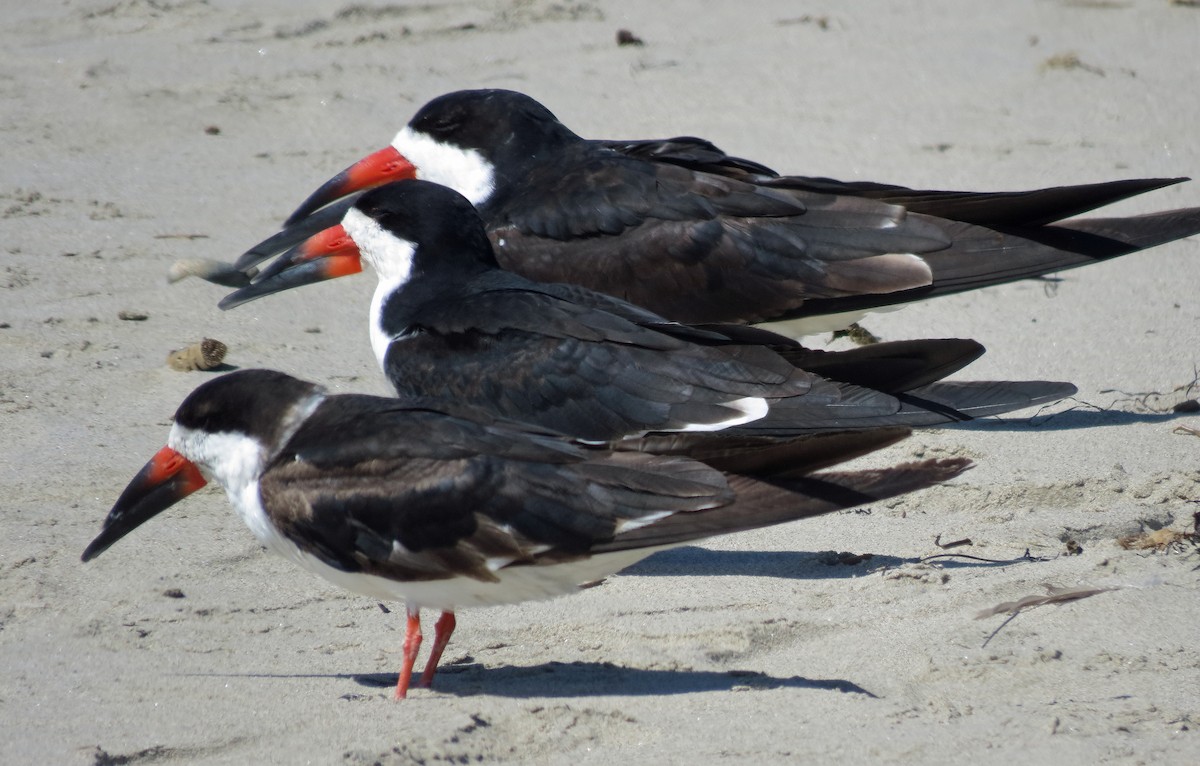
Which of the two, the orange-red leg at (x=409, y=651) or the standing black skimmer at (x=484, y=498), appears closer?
the standing black skimmer at (x=484, y=498)

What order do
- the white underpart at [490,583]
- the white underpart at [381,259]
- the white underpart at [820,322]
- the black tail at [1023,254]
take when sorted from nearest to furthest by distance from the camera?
1. the white underpart at [490,583]
2. the white underpart at [381,259]
3. the black tail at [1023,254]
4. the white underpart at [820,322]

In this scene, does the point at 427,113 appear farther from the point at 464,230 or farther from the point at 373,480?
the point at 373,480

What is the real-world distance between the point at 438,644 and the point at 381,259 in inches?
52.8

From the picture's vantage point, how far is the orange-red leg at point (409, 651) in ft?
11.0

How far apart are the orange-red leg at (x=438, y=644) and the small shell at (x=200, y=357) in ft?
6.24

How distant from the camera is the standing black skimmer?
3.20 meters

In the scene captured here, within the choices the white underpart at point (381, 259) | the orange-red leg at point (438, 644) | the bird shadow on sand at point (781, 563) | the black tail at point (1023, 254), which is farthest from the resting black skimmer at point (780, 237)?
the orange-red leg at point (438, 644)

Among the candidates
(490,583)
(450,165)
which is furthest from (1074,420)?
(490,583)

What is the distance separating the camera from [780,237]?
4.59 metres

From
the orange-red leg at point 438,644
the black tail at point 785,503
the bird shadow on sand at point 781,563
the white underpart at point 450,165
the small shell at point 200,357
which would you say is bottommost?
the bird shadow on sand at point 781,563

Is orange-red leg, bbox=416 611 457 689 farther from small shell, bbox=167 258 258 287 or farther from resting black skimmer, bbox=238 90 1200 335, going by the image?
small shell, bbox=167 258 258 287

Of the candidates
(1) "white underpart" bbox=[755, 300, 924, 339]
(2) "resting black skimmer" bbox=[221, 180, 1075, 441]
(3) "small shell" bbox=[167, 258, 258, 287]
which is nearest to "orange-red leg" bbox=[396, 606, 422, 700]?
(2) "resting black skimmer" bbox=[221, 180, 1075, 441]

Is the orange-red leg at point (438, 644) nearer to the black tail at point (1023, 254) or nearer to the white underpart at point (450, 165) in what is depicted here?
the black tail at point (1023, 254)

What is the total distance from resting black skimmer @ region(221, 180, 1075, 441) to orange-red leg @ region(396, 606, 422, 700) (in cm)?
67
